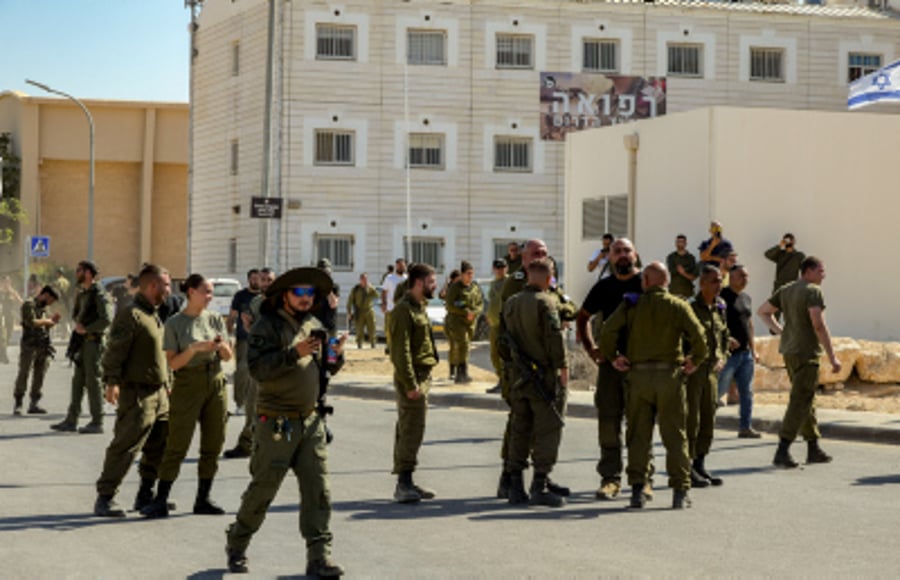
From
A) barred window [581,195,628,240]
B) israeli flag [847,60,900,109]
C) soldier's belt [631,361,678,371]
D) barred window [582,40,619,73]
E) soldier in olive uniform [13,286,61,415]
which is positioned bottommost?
soldier in olive uniform [13,286,61,415]

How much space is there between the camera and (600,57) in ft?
168

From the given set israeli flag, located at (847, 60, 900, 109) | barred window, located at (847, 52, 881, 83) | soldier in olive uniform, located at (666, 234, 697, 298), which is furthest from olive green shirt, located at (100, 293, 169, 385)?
barred window, located at (847, 52, 881, 83)

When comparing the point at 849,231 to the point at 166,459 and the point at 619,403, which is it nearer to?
the point at 619,403

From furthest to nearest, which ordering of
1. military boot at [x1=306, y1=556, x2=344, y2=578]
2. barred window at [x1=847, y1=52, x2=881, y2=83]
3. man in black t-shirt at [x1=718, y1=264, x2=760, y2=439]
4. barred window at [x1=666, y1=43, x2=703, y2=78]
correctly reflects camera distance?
barred window at [x1=847, y1=52, x2=881, y2=83] → barred window at [x1=666, y1=43, x2=703, y2=78] → man in black t-shirt at [x1=718, y1=264, x2=760, y2=439] → military boot at [x1=306, y1=556, x2=344, y2=578]

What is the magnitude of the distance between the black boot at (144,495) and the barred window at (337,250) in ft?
123

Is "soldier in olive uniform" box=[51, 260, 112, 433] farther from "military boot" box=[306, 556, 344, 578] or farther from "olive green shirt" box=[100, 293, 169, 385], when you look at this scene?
"military boot" box=[306, 556, 344, 578]

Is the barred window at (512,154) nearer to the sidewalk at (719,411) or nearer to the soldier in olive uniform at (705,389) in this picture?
the sidewalk at (719,411)

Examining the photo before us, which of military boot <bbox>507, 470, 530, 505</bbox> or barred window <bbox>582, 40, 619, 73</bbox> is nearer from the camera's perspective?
military boot <bbox>507, 470, 530, 505</bbox>

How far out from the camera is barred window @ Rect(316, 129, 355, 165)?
49.4 meters

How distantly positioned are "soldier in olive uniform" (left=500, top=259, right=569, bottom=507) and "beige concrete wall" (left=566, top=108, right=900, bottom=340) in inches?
656

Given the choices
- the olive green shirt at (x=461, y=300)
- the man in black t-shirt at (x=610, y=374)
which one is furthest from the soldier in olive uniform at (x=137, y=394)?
the olive green shirt at (x=461, y=300)

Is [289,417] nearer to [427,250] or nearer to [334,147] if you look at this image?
[334,147]

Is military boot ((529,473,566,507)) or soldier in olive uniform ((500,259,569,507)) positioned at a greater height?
soldier in olive uniform ((500,259,569,507))

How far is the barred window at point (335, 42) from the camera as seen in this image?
162ft
